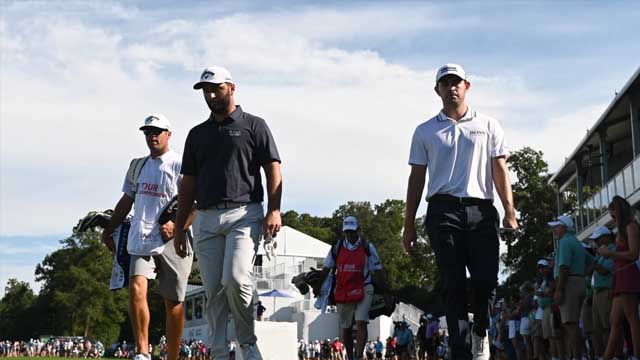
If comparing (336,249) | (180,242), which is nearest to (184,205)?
(180,242)

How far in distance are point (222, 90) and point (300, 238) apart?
298 ft

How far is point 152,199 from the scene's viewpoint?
989 cm

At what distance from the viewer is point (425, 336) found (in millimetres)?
27891

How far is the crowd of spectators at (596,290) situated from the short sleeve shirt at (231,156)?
295 cm

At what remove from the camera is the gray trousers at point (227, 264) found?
25.5ft

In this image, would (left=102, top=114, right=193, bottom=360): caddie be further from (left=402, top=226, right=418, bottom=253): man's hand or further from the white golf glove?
(left=402, top=226, right=418, bottom=253): man's hand

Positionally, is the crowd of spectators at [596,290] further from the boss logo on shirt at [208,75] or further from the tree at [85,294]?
the tree at [85,294]

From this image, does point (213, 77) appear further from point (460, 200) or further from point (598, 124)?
point (598, 124)

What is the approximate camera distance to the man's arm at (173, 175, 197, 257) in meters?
8.38

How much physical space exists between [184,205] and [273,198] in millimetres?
908

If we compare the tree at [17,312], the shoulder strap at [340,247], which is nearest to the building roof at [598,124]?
the shoulder strap at [340,247]

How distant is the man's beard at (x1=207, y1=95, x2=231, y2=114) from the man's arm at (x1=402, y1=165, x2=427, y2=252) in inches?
65.1

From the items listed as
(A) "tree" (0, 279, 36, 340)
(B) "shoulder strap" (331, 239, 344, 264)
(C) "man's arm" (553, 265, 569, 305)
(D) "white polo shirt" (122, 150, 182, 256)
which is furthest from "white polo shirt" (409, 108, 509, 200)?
(A) "tree" (0, 279, 36, 340)

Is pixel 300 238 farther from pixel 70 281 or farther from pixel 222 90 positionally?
pixel 222 90
